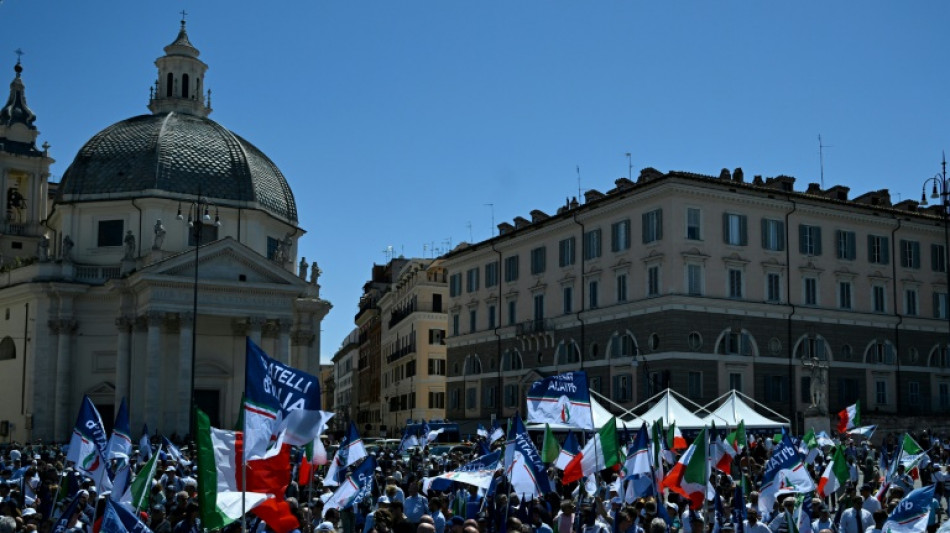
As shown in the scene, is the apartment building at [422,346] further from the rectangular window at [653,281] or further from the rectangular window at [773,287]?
the rectangular window at [773,287]

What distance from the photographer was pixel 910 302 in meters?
58.4

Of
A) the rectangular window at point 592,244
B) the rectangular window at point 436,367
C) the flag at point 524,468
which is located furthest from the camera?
the rectangular window at point 436,367

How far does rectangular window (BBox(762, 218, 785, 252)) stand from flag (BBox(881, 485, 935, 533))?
4024cm

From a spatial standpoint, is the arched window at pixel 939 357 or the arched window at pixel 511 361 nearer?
the arched window at pixel 939 357

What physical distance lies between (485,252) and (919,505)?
5247 cm

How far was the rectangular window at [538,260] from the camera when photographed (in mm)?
60969

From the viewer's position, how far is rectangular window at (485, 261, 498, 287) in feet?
215

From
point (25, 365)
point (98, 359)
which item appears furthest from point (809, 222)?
point (25, 365)

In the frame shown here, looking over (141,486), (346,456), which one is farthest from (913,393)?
(141,486)

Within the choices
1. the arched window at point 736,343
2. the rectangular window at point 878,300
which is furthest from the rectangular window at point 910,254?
the arched window at point 736,343

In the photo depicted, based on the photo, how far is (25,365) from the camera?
58719 millimetres

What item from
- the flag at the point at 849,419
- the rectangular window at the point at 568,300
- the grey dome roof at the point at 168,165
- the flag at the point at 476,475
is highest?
the grey dome roof at the point at 168,165

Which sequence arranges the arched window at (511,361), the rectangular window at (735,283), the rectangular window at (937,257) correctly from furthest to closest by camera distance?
the arched window at (511,361) → the rectangular window at (937,257) → the rectangular window at (735,283)

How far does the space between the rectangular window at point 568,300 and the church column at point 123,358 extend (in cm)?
2079
